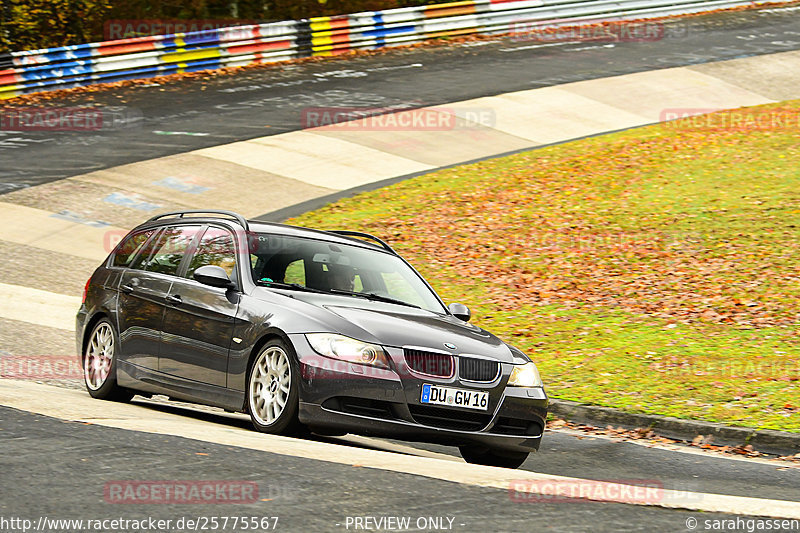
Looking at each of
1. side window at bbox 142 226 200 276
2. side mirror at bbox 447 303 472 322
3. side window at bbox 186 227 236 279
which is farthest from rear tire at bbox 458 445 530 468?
side window at bbox 142 226 200 276

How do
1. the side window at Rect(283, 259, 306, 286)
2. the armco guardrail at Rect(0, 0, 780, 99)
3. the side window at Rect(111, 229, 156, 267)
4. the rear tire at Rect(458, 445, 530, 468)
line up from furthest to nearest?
the armco guardrail at Rect(0, 0, 780, 99) < the side window at Rect(111, 229, 156, 267) < the side window at Rect(283, 259, 306, 286) < the rear tire at Rect(458, 445, 530, 468)

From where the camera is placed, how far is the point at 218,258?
9.09 meters

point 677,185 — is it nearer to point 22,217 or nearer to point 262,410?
point 22,217

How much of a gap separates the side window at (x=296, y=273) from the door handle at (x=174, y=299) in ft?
2.96

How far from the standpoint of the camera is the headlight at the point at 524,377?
26.9ft


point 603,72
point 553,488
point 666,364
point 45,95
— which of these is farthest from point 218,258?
point 603,72

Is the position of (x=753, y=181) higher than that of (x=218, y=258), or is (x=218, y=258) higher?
(x=218, y=258)

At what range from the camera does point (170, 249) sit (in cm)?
969

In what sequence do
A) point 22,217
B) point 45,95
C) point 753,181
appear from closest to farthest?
point 22,217 < point 753,181 < point 45,95

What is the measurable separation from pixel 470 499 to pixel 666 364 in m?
6.44

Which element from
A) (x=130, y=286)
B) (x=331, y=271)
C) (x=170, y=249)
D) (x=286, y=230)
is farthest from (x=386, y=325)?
(x=130, y=286)

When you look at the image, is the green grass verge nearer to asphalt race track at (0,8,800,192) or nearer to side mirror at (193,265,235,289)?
side mirror at (193,265,235,289)

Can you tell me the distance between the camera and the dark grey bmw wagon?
7715 millimetres

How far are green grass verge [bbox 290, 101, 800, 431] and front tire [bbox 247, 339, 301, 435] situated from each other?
3883 millimetres
